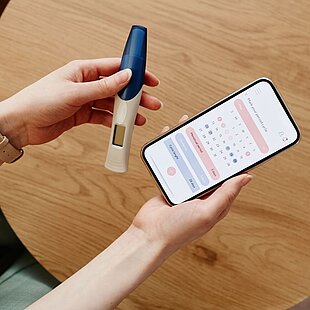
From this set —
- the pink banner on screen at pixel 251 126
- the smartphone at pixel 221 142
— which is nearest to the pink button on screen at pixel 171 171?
the smartphone at pixel 221 142

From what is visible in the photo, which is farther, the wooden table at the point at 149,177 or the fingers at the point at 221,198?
the wooden table at the point at 149,177

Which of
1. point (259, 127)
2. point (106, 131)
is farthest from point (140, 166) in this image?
point (259, 127)

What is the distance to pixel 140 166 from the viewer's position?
80 cm

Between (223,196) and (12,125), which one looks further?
(12,125)

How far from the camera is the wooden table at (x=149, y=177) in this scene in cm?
77

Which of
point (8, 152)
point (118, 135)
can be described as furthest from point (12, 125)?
point (118, 135)

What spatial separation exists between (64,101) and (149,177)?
0.15 metres

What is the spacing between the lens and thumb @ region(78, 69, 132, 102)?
70cm

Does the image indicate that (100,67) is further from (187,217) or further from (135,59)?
(187,217)

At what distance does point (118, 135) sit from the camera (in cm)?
75

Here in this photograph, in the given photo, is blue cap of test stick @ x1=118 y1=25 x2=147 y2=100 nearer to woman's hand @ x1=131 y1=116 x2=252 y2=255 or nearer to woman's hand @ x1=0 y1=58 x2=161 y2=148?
woman's hand @ x1=0 y1=58 x2=161 y2=148

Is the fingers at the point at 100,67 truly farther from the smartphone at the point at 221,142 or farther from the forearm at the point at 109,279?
the forearm at the point at 109,279

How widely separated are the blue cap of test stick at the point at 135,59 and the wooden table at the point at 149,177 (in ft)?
0.23

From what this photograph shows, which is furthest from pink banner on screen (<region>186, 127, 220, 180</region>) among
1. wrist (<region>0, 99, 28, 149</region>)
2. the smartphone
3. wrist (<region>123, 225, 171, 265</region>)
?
wrist (<region>0, 99, 28, 149</region>)
